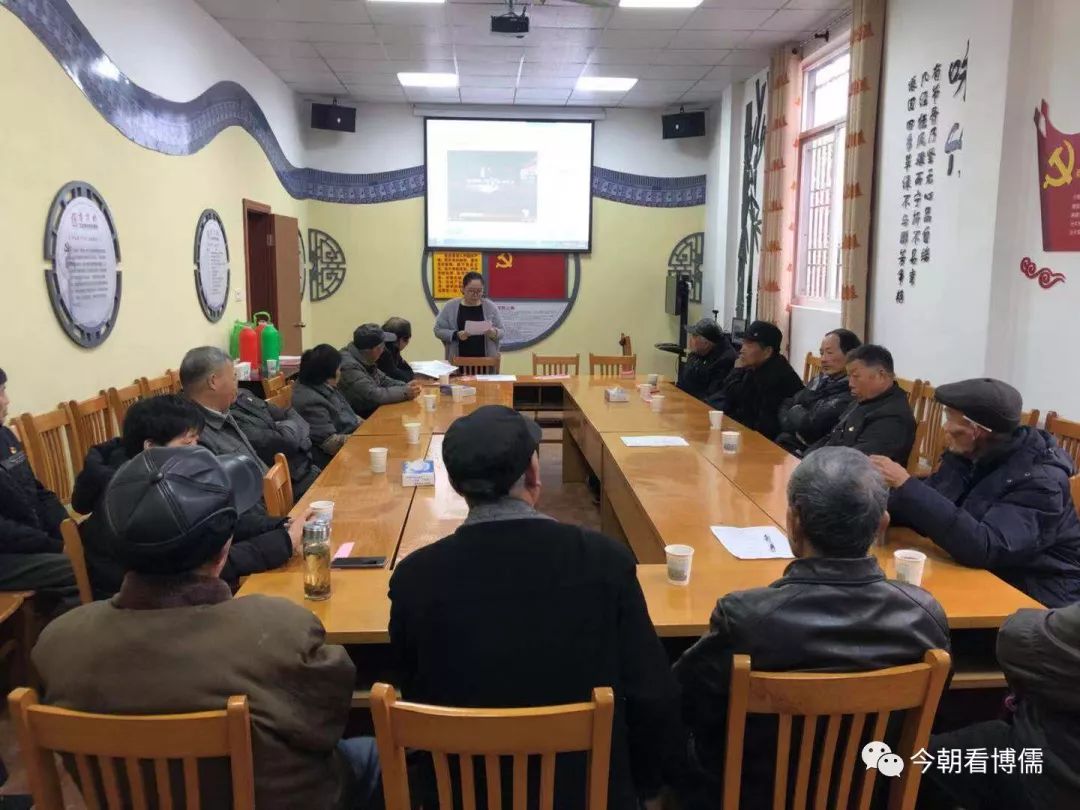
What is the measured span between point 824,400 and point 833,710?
9.89 feet

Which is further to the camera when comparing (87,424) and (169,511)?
(87,424)

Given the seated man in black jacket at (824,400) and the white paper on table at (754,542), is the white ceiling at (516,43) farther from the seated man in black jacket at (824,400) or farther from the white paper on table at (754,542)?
the white paper on table at (754,542)

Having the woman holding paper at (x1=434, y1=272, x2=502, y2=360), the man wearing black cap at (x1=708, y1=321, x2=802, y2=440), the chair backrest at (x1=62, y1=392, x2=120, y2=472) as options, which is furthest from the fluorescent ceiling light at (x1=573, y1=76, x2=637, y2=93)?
the chair backrest at (x1=62, y1=392, x2=120, y2=472)

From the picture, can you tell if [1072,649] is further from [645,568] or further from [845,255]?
[845,255]

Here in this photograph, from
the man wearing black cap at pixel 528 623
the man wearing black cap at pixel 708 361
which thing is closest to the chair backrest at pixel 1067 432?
the man wearing black cap at pixel 708 361

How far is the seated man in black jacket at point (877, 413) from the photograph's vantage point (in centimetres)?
325

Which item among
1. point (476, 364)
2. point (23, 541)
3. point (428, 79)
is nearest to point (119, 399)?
point (23, 541)

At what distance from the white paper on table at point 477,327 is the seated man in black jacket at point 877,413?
11.6ft

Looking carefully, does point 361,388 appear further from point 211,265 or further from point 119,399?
point 211,265

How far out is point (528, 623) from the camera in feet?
4.55

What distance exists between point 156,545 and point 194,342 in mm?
4520

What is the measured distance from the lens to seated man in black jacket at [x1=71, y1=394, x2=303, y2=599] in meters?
2.19

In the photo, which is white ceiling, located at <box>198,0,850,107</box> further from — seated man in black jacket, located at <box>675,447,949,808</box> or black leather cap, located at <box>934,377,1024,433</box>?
seated man in black jacket, located at <box>675,447,949,808</box>

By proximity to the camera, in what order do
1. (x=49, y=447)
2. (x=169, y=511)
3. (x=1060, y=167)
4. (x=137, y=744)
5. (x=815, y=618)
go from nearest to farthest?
(x=137, y=744) → (x=169, y=511) → (x=815, y=618) → (x=49, y=447) → (x=1060, y=167)
